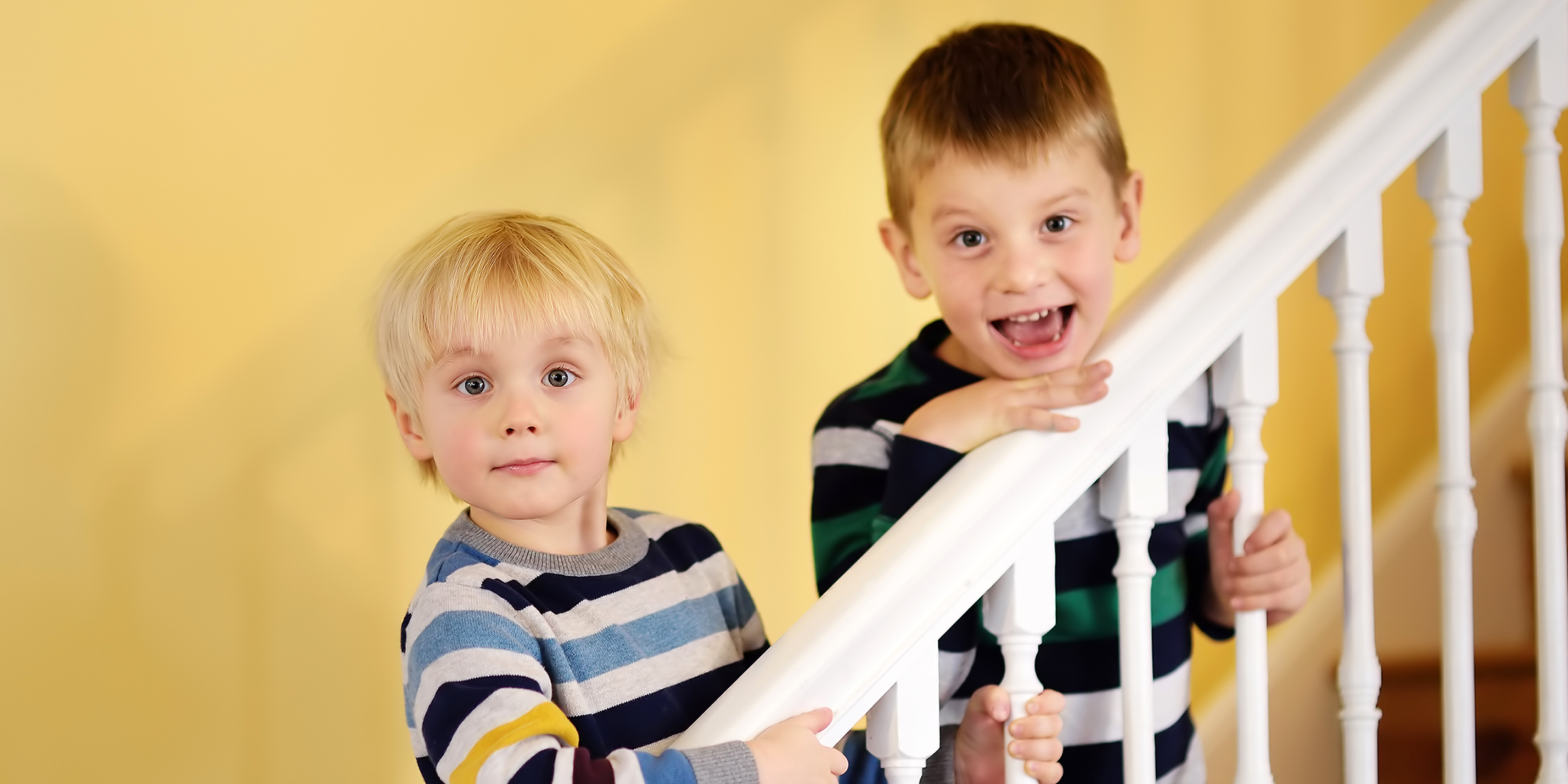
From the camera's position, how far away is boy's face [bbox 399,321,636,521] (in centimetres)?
91

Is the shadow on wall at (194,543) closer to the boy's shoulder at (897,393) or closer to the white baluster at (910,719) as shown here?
the boy's shoulder at (897,393)

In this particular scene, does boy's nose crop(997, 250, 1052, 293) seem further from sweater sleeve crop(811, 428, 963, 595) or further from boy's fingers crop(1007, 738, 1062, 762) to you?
boy's fingers crop(1007, 738, 1062, 762)

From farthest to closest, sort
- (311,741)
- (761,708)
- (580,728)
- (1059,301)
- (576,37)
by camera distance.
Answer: (576,37) < (311,741) < (1059,301) < (580,728) < (761,708)

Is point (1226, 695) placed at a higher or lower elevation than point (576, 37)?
lower

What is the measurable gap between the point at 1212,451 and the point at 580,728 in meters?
0.64

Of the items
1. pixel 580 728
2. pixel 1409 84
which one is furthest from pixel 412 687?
pixel 1409 84

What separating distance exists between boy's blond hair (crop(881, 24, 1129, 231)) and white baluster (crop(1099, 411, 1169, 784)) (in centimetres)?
27

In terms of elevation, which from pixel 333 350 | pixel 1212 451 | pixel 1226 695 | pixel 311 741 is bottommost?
pixel 311 741

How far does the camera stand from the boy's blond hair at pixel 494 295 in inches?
36.0

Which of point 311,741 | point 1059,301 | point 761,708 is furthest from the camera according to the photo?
point 311,741

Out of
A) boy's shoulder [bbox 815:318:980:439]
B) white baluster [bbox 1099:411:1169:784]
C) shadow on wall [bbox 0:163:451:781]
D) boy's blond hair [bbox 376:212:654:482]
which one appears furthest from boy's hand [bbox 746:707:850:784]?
shadow on wall [bbox 0:163:451:781]

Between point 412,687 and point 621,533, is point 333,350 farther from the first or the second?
point 412,687

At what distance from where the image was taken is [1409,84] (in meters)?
0.95

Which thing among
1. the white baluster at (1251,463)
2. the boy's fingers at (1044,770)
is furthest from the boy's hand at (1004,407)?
the boy's fingers at (1044,770)
